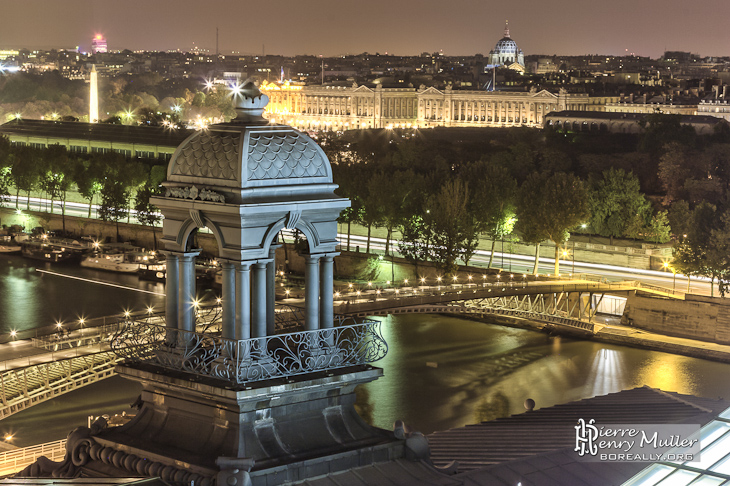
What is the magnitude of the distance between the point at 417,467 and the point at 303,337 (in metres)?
1.00

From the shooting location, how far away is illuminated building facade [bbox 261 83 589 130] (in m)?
113

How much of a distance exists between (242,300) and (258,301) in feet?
0.47

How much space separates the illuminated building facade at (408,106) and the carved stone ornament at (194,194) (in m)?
104

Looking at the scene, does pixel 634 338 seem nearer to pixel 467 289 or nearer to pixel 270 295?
pixel 467 289

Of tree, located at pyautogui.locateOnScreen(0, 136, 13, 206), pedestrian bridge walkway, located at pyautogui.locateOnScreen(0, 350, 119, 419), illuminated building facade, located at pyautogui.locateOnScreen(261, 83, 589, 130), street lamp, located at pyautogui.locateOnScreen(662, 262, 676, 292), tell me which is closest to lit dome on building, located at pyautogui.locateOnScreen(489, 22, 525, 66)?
illuminated building facade, located at pyautogui.locateOnScreen(261, 83, 589, 130)

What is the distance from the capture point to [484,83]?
140625 mm

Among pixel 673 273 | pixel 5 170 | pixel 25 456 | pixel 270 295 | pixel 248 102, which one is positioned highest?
pixel 248 102

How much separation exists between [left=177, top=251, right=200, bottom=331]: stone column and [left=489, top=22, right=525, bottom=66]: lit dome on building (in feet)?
559

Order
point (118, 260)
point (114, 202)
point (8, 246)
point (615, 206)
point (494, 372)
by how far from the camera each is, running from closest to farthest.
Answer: point (494, 372), point (615, 206), point (118, 260), point (8, 246), point (114, 202)

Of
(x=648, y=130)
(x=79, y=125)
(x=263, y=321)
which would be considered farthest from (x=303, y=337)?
(x=79, y=125)

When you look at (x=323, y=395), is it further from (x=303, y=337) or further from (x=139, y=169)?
(x=139, y=169)

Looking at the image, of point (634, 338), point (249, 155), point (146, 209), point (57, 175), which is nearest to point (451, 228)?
point (634, 338)

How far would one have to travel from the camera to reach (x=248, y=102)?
7.30 metres

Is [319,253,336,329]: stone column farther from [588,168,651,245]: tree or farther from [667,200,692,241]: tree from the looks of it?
[588,168,651,245]: tree
